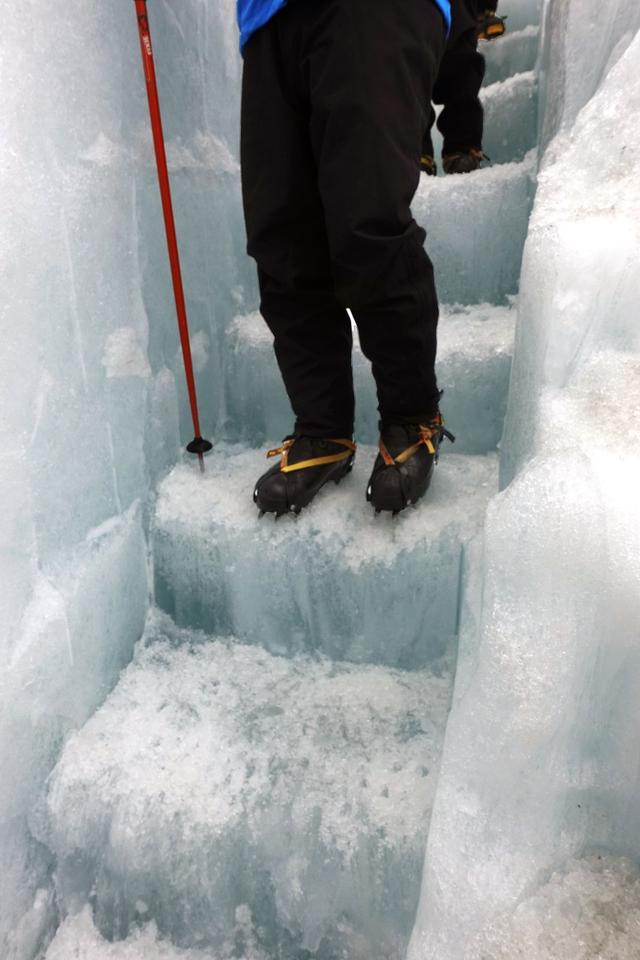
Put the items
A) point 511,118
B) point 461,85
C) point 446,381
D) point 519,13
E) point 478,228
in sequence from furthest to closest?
point 519,13 < point 511,118 < point 461,85 < point 478,228 < point 446,381

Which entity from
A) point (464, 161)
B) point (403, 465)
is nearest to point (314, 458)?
point (403, 465)

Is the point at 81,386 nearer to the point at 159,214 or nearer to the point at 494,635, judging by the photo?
the point at 159,214

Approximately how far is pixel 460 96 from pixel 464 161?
0.17 meters

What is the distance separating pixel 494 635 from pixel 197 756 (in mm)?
536

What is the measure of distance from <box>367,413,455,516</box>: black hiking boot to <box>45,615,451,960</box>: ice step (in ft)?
1.05

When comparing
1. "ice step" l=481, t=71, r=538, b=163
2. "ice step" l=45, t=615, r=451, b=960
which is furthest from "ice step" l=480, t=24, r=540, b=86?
"ice step" l=45, t=615, r=451, b=960

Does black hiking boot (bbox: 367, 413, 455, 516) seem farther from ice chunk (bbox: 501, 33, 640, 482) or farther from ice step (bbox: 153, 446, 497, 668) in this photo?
ice chunk (bbox: 501, 33, 640, 482)

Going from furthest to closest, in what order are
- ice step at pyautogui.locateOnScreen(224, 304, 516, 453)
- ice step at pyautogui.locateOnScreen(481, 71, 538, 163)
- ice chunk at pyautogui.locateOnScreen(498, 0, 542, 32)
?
ice chunk at pyautogui.locateOnScreen(498, 0, 542, 32) → ice step at pyautogui.locateOnScreen(481, 71, 538, 163) → ice step at pyautogui.locateOnScreen(224, 304, 516, 453)

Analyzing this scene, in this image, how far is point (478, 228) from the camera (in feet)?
5.52

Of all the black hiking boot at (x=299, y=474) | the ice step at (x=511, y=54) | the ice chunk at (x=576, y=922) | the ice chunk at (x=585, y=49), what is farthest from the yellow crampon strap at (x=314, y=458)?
the ice step at (x=511, y=54)

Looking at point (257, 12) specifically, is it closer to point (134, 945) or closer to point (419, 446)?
point (419, 446)

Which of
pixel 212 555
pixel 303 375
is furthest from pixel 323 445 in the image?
pixel 212 555

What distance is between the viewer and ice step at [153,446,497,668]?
1.17m

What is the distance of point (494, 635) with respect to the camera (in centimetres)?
78
